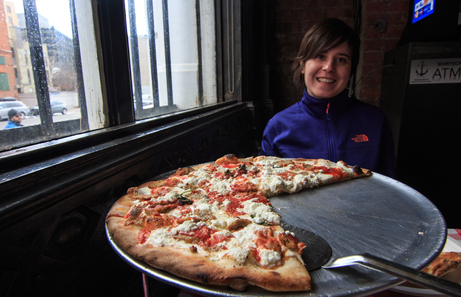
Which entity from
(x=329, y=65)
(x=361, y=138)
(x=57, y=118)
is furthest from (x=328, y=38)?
(x=57, y=118)

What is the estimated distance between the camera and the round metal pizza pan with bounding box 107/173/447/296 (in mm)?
484

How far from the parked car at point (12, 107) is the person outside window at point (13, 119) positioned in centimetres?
1

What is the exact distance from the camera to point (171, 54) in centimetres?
202

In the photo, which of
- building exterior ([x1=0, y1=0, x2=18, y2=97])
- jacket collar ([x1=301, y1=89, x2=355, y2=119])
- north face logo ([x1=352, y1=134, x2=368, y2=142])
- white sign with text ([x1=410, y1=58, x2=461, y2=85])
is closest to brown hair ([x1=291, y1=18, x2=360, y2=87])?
jacket collar ([x1=301, y1=89, x2=355, y2=119])

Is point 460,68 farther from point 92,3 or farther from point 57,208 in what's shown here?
point 57,208

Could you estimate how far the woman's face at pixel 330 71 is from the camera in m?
1.56

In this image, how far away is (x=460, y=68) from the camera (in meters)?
2.21

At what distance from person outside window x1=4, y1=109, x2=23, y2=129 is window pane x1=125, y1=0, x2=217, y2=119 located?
Result: 1.93ft

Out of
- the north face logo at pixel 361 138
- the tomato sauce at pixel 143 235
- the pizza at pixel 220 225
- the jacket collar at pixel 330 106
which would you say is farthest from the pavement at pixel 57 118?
the north face logo at pixel 361 138

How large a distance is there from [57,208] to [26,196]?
10 centimetres

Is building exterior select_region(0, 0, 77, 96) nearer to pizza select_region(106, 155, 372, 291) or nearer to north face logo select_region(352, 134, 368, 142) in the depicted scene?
pizza select_region(106, 155, 372, 291)

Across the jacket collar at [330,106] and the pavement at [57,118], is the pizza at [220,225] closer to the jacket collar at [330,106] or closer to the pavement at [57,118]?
the pavement at [57,118]

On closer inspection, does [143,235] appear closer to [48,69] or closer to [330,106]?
[48,69]

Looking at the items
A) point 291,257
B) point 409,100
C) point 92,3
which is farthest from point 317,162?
point 409,100
